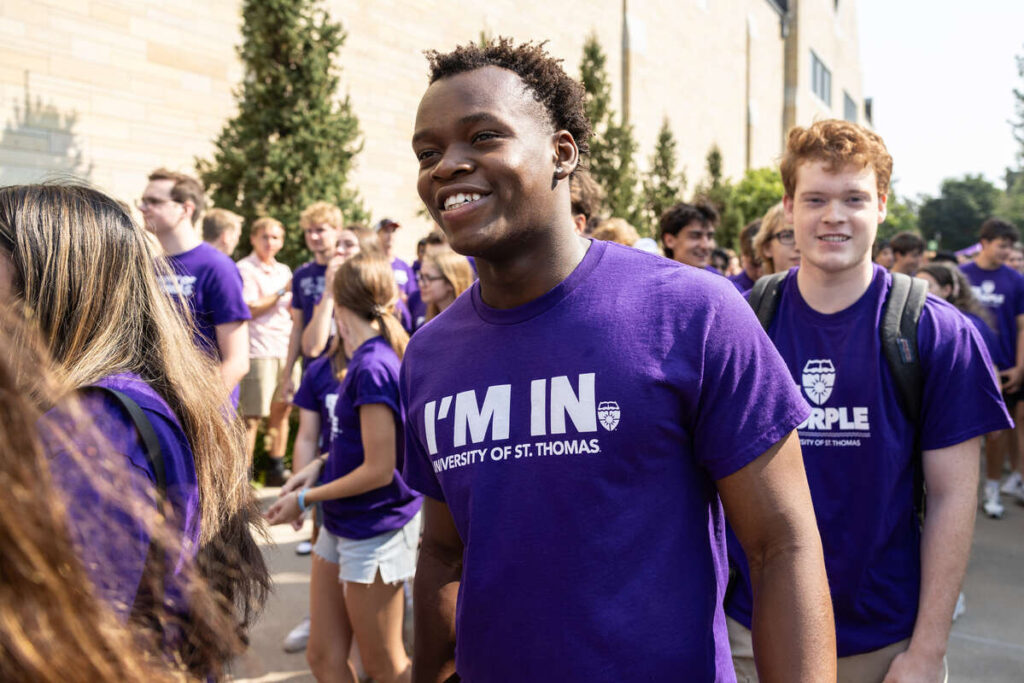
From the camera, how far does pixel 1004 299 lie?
7.36m

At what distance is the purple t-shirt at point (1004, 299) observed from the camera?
722cm

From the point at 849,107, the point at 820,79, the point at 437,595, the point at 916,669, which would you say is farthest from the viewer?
the point at 849,107

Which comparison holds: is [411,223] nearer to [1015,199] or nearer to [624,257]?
[624,257]

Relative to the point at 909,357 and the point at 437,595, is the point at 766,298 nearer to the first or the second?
the point at 909,357

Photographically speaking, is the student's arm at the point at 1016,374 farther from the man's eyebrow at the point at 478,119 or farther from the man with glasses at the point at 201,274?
the man's eyebrow at the point at 478,119

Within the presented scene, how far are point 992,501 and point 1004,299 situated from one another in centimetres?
184

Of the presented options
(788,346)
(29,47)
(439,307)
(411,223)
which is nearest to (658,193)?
(411,223)

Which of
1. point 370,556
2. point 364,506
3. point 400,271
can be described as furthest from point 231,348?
point 400,271

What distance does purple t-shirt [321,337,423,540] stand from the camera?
10.4 feet

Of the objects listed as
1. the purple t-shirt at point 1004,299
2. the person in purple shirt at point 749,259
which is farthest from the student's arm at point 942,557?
the purple t-shirt at point 1004,299

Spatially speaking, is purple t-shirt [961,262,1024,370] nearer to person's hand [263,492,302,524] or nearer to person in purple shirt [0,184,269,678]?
person's hand [263,492,302,524]

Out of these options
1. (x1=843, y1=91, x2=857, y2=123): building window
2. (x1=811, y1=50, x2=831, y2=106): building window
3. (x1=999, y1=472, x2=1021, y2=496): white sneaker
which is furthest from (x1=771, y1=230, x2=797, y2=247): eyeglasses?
(x1=843, y1=91, x2=857, y2=123): building window

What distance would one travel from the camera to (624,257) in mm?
1598

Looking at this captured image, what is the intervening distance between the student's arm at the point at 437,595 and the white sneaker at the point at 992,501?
6633mm
